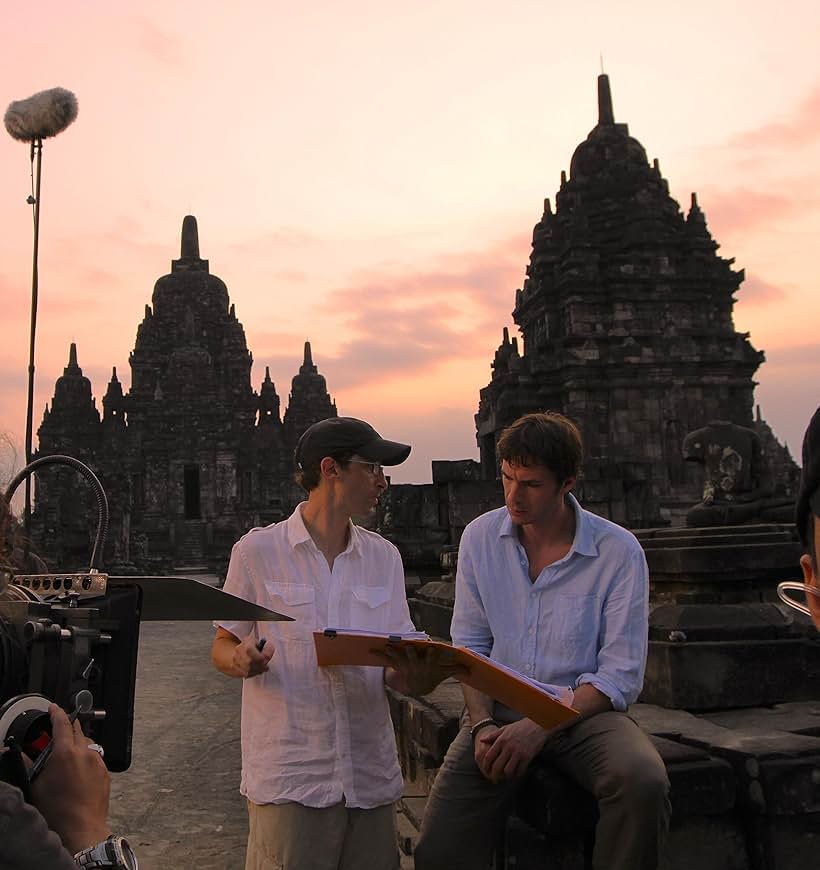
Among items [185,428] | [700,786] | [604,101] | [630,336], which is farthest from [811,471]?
[185,428]

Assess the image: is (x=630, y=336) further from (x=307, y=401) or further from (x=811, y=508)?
(x=307, y=401)

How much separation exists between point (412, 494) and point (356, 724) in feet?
28.1

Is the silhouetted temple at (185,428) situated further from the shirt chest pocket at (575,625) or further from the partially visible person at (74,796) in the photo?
the partially visible person at (74,796)

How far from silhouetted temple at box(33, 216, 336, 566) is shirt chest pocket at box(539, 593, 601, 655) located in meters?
27.6

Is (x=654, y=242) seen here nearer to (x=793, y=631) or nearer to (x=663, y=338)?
(x=663, y=338)

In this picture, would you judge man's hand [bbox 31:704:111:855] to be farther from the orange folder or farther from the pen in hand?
the orange folder

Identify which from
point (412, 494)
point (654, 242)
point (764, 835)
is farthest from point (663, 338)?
point (764, 835)

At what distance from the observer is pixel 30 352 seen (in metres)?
9.27

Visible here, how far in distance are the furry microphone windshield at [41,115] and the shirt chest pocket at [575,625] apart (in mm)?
10284

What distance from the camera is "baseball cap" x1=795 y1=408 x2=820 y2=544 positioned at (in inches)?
46.1

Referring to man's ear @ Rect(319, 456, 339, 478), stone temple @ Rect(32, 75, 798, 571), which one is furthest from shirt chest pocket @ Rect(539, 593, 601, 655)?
stone temple @ Rect(32, 75, 798, 571)

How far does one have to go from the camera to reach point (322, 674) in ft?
7.39

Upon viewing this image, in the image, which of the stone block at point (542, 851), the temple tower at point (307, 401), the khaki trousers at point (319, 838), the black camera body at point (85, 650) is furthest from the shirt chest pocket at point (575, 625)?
the temple tower at point (307, 401)

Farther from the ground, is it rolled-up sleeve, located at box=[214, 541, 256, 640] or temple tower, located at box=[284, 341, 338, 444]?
temple tower, located at box=[284, 341, 338, 444]
